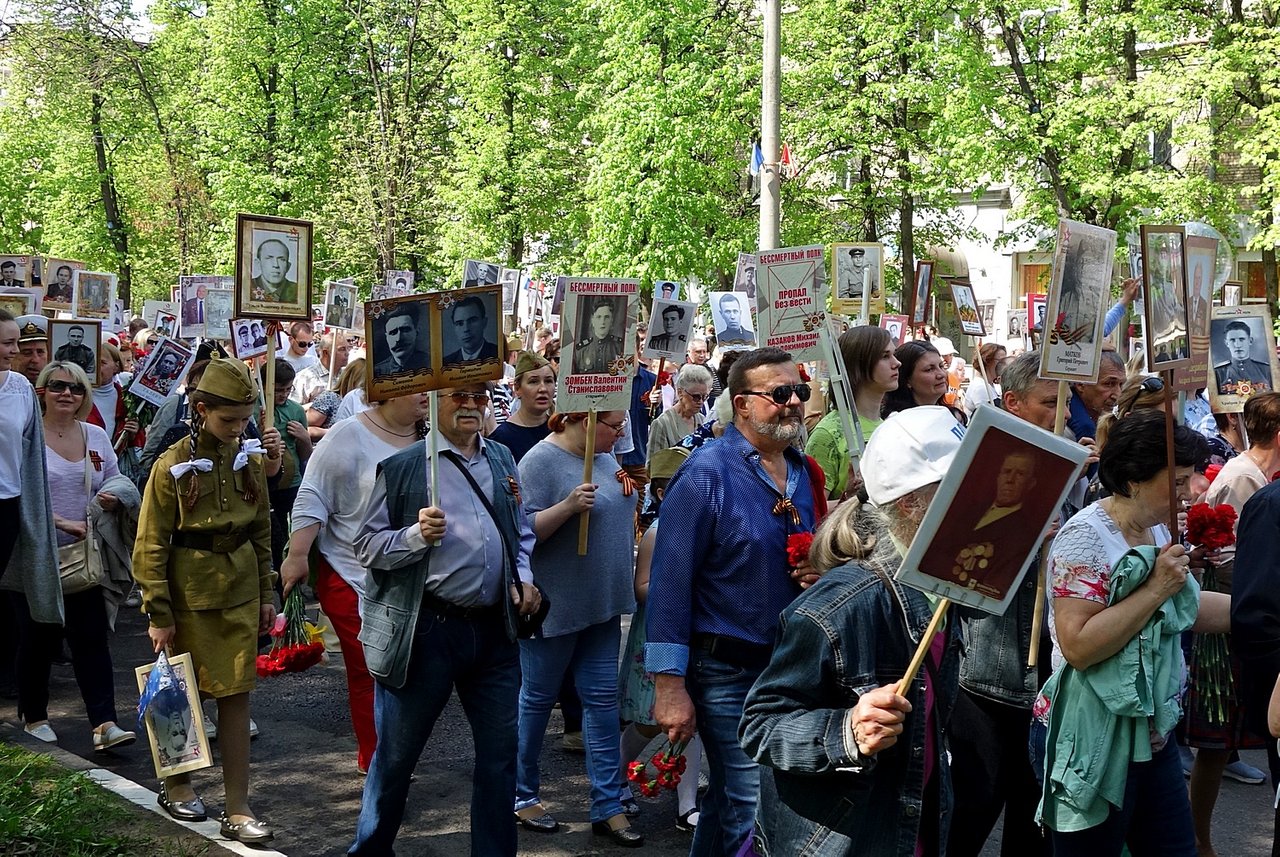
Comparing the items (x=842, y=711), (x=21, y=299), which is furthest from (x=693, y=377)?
(x=21, y=299)

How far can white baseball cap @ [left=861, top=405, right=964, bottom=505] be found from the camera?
10.6 feet

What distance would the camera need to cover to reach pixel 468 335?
578 cm

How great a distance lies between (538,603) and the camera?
5.70 meters

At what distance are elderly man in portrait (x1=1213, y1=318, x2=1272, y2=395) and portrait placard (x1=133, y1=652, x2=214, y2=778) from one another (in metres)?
5.89

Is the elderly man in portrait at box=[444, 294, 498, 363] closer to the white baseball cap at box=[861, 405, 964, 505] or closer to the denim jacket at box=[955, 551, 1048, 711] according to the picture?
the denim jacket at box=[955, 551, 1048, 711]

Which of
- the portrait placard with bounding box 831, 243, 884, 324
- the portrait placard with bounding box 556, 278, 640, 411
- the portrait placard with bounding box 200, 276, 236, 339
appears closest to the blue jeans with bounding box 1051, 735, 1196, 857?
the portrait placard with bounding box 556, 278, 640, 411

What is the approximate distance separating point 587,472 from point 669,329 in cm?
731

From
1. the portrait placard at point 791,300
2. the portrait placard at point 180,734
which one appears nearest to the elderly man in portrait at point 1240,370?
the portrait placard at point 791,300

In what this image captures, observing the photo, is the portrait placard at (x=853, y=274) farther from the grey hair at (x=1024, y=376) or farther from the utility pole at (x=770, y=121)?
the grey hair at (x=1024, y=376)

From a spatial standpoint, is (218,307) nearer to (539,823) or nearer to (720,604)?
(539,823)

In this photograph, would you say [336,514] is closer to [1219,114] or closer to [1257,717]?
[1257,717]

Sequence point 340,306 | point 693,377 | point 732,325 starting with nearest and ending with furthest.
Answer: point 693,377 → point 732,325 → point 340,306

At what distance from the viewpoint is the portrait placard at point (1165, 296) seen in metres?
5.73

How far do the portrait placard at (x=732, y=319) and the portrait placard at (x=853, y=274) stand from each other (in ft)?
6.94
